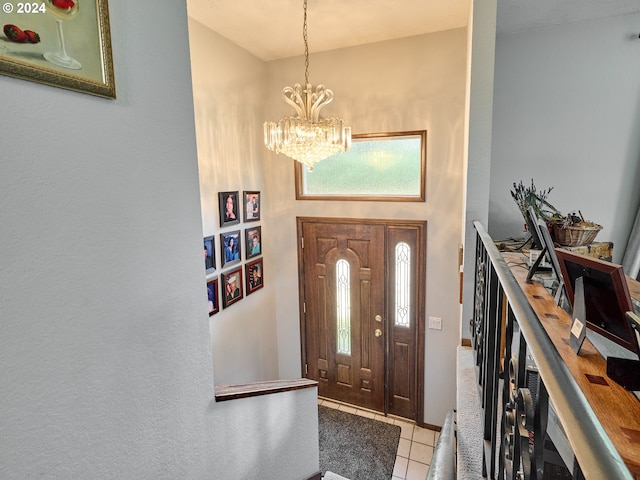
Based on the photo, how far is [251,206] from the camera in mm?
3734

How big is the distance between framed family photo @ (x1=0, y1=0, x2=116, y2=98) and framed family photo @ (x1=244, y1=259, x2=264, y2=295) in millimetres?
2778

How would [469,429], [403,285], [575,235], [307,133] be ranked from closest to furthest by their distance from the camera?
[469,429] → [575,235] → [307,133] → [403,285]

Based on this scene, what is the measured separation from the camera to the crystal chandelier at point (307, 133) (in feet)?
7.98

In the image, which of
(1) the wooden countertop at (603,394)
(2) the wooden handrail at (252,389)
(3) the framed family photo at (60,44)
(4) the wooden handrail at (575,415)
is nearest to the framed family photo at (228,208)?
(2) the wooden handrail at (252,389)

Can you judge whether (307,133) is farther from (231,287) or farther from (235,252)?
(231,287)

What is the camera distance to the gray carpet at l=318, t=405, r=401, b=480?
3.22m

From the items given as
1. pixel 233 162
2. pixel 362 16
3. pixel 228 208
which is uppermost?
pixel 362 16

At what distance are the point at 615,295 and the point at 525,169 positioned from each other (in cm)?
245

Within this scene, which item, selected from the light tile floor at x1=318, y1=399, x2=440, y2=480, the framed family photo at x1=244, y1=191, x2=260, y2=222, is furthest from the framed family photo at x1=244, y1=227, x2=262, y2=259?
the light tile floor at x1=318, y1=399, x2=440, y2=480

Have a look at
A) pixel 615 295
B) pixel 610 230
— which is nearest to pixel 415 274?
pixel 610 230

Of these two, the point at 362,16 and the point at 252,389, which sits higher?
the point at 362,16

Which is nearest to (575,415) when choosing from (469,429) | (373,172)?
(469,429)

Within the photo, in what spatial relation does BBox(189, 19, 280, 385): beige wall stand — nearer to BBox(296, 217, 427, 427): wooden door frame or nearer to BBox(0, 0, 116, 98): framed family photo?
BBox(296, 217, 427, 427): wooden door frame

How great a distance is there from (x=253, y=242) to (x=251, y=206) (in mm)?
393
